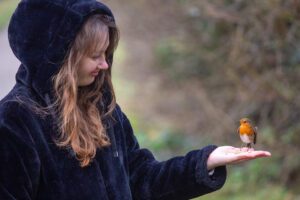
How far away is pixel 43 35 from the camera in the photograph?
273cm

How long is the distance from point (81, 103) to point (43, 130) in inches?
10.4

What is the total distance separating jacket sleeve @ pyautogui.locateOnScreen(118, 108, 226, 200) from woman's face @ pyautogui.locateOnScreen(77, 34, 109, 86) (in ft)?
1.21

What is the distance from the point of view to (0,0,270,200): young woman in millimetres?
2629

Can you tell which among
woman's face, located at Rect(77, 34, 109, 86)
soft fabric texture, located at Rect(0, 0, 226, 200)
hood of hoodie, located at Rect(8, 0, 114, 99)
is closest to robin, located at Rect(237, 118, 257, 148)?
soft fabric texture, located at Rect(0, 0, 226, 200)

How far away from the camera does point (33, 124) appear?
2.68 meters

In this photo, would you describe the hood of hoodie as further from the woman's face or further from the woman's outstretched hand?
the woman's outstretched hand

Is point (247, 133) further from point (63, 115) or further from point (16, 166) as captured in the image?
point (16, 166)

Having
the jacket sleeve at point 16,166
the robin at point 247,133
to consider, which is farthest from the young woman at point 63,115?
the robin at point 247,133

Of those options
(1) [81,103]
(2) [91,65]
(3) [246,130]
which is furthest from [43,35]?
(3) [246,130]

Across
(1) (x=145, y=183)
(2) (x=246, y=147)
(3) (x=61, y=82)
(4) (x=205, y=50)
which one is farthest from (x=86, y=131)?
(4) (x=205, y=50)

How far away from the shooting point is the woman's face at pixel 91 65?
2.82m

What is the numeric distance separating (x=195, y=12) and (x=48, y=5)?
5.10 meters

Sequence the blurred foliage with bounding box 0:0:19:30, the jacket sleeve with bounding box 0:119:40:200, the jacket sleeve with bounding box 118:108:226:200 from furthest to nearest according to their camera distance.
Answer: the blurred foliage with bounding box 0:0:19:30
the jacket sleeve with bounding box 118:108:226:200
the jacket sleeve with bounding box 0:119:40:200

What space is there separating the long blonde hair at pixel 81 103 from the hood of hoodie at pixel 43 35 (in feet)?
0.13
